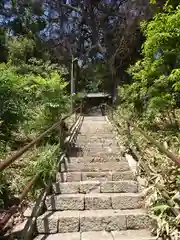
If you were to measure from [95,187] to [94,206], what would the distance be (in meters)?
0.45

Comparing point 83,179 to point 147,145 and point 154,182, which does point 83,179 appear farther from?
point 147,145

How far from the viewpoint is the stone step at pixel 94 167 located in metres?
5.02

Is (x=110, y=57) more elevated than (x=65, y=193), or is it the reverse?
(x=110, y=57)

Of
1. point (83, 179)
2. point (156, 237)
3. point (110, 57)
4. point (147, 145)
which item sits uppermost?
point (110, 57)

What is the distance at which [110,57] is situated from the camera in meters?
18.9

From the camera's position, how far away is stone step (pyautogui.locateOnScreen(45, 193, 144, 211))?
3832 mm

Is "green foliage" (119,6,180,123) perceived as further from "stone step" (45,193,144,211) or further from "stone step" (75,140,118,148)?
"stone step" (45,193,144,211)

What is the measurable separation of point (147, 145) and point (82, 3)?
1700 centimetres

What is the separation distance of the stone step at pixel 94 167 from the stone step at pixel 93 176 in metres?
0.25

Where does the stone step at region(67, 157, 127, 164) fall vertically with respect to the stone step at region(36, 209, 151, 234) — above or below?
above

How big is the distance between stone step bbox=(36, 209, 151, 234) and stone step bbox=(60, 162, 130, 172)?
1.48m

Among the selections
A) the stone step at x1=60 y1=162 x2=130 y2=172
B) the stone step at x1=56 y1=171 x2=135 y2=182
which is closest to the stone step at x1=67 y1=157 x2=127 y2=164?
the stone step at x1=60 y1=162 x2=130 y2=172

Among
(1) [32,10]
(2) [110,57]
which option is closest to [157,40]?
(2) [110,57]

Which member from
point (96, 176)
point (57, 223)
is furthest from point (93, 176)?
point (57, 223)
